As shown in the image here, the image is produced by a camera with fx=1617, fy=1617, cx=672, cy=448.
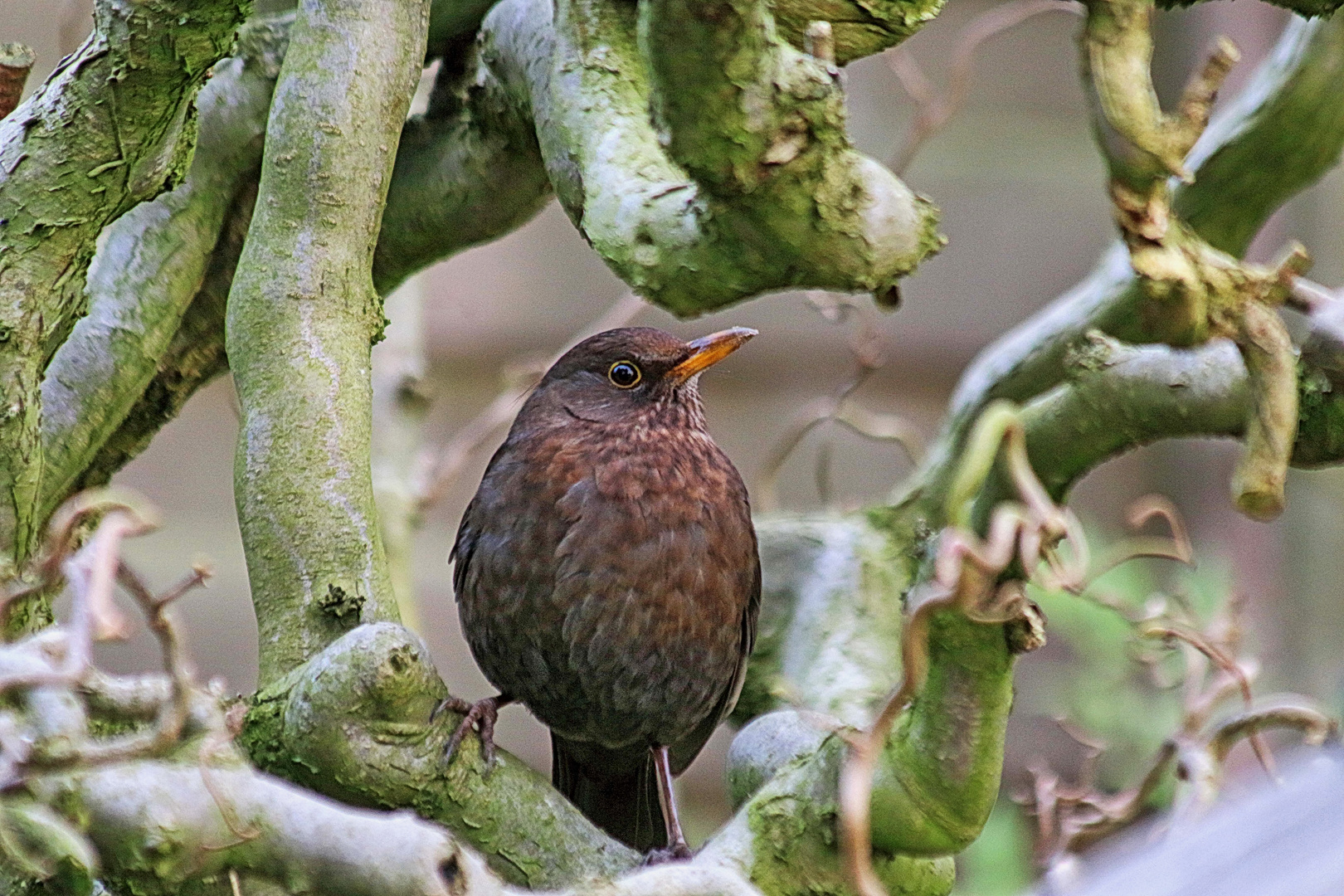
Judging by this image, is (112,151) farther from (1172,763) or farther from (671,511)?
(1172,763)

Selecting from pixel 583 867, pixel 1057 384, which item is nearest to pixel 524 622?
pixel 583 867

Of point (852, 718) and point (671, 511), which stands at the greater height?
point (671, 511)

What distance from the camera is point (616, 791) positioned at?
311 centimetres

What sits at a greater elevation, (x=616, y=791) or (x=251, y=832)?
(x=251, y=832)

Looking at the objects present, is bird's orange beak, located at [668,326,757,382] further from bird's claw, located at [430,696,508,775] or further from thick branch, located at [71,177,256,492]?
bird's claw, located at [430,696,508,775]

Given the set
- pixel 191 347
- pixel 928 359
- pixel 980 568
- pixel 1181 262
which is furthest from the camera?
pixel 928 359

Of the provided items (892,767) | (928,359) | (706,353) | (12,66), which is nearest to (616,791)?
(706,353)

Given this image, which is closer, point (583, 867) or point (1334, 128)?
point (583, 867)

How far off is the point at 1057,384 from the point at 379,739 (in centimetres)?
154

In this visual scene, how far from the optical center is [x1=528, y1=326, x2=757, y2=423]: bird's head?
3.08 metres

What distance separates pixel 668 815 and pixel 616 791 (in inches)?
14.1

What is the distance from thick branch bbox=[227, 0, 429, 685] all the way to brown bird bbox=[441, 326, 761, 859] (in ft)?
1.94

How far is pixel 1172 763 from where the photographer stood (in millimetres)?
2748

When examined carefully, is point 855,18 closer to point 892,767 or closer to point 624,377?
point 892,767
